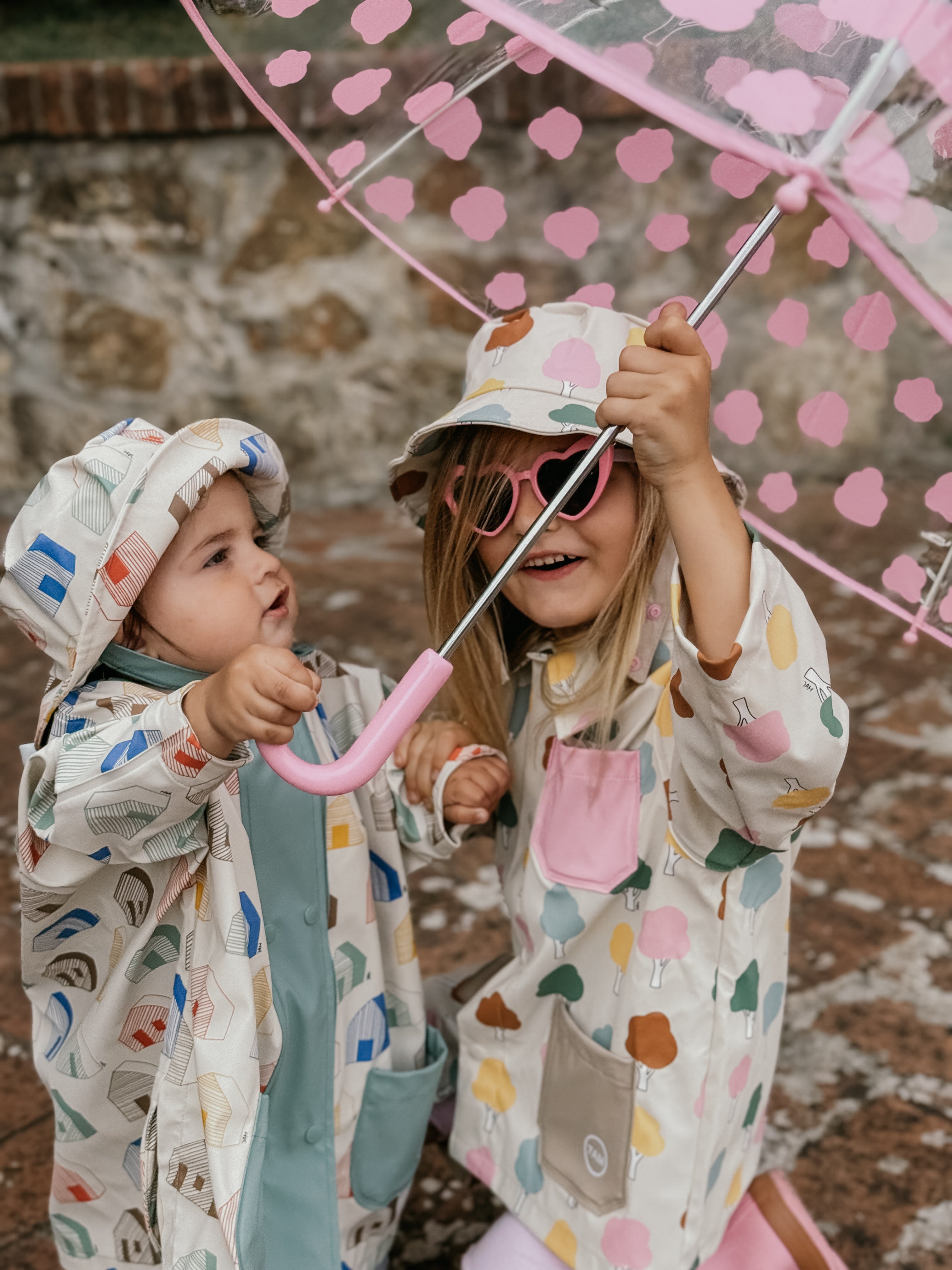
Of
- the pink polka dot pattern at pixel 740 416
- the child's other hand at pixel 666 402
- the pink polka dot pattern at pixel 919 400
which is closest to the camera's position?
the child's other hand at pixel 666 402

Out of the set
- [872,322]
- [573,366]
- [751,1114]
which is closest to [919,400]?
[872,322]

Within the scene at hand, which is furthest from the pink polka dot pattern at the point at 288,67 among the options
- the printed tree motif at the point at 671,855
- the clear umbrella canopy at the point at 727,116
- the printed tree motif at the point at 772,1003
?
the printed tree motif at the point at 772,1003

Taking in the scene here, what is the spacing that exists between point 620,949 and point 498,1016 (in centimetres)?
22

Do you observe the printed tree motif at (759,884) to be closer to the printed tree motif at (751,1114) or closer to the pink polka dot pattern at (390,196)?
the printed tree motif at (751,1114)

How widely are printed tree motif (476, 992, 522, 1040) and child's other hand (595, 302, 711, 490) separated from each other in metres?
0.73

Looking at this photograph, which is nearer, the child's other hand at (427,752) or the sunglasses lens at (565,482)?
the sunglasses lens at (565,482)

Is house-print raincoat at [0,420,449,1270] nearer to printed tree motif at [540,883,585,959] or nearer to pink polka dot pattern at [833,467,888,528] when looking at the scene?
printed tree motif at [540,883,585,959]

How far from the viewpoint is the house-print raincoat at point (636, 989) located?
1.29m

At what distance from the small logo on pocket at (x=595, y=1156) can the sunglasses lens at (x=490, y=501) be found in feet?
2.27

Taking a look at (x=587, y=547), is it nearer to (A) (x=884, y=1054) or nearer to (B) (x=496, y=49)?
(B) (x=496, y=49)

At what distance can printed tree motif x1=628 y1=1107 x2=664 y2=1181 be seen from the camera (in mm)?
1295

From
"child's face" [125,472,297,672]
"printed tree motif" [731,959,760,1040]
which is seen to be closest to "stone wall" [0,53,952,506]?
"child's face" [125,472,297,672]

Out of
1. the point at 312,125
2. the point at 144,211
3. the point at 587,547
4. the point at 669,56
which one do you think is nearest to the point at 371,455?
the point at 144,211

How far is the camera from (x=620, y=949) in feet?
4.36
